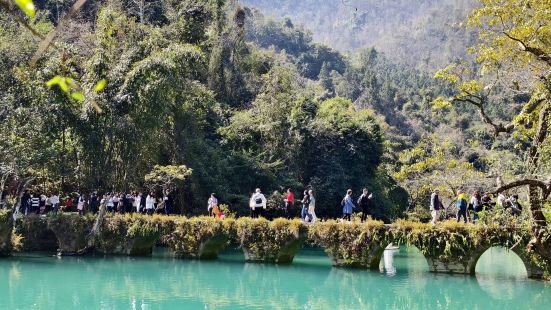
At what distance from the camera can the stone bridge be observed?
20.9 metres

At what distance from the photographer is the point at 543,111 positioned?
14.0m

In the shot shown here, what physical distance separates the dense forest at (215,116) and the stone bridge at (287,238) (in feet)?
7.70

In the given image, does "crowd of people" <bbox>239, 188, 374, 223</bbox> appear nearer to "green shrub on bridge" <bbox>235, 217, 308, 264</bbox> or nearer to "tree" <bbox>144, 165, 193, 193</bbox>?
"green shrub on bridge" <bbox>235, 217, 308, 264</bbox>

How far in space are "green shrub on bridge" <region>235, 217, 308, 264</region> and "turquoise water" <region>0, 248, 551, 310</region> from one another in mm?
508

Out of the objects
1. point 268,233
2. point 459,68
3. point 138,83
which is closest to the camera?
point 459,68

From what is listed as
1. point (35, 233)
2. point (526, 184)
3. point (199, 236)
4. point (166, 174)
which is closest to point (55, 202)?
point (35, 233)

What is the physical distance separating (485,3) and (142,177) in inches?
748

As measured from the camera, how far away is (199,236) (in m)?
25.9

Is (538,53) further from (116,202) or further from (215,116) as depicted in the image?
(215,116)

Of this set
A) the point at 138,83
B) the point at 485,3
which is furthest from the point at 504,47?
the point at 138,83

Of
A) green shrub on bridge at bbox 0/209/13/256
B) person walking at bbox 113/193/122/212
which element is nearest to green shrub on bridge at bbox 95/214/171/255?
person walking at bbox 113/193/122/212

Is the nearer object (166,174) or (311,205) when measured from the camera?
(311,205)

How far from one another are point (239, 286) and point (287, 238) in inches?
160

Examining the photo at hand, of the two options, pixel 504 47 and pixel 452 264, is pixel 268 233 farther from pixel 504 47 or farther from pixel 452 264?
pixel 504 47
